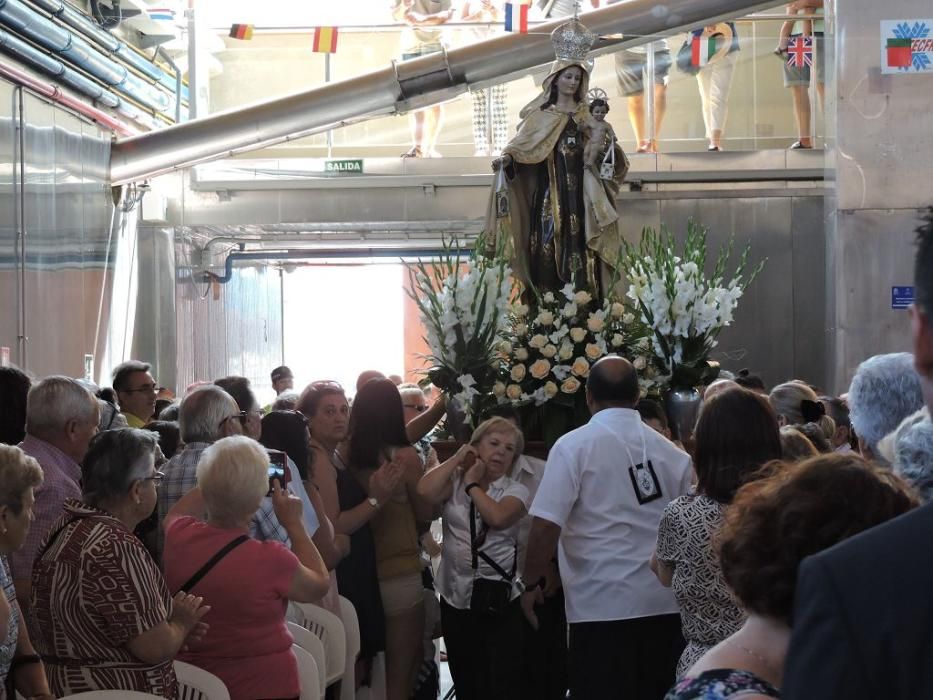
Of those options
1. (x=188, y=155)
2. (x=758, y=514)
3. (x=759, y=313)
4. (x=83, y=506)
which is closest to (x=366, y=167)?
(x=188, y=155)

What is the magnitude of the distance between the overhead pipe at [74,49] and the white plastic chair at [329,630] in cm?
606

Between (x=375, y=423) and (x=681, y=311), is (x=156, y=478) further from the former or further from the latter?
(x=681, y=311)

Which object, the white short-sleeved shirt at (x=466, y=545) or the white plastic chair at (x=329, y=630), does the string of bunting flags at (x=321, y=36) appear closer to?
the white short-sleeved shirt at (x=466, y=545)

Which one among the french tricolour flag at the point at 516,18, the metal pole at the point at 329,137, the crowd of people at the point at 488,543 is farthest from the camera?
the metal pole at the point at 329,137

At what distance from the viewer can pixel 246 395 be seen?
5520 mm

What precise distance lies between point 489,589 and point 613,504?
846mm

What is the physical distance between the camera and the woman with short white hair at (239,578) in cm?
385

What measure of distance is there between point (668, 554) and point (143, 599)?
4.35 ft

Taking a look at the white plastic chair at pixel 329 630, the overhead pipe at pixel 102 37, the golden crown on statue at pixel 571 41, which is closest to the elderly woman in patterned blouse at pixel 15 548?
the white plastic chair at pixel 329 630

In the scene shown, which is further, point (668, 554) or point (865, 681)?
point (668, 554)

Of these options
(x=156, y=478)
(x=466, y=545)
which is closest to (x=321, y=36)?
(x=466, y=545)

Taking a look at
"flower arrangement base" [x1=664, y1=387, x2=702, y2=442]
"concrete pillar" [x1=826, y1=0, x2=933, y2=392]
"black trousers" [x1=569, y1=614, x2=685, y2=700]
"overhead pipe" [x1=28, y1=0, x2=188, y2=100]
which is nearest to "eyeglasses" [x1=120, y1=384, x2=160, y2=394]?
"flower arrangement base" [x1=664, y1=387, x2=702, y2=442]

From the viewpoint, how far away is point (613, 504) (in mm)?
4840

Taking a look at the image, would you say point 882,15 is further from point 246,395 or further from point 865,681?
point 865,681
